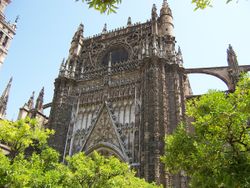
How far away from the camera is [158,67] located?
64.7 ft

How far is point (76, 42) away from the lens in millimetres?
27266

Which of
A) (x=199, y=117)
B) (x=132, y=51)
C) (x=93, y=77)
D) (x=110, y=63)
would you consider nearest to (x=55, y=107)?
(x=93, y=77)

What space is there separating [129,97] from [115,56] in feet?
21.4

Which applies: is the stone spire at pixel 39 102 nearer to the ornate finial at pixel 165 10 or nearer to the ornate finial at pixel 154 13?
the ornate finial at pixel 154 13

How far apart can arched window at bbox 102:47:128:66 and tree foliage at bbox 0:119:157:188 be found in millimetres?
13663

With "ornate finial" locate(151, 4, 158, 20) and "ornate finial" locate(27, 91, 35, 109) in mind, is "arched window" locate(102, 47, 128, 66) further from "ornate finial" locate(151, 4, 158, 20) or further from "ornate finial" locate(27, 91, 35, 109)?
"ornate finial" locate(27, 91, 35, 109)

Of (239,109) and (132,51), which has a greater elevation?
(132,51)

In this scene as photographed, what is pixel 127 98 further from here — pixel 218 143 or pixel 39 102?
pixel 218 143

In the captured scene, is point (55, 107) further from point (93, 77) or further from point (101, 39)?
point (101, 39)

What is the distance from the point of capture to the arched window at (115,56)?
2472 cm

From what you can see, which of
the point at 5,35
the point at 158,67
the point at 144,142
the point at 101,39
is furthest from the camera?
the point at 5,35

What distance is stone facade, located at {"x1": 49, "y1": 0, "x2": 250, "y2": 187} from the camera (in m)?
16.9

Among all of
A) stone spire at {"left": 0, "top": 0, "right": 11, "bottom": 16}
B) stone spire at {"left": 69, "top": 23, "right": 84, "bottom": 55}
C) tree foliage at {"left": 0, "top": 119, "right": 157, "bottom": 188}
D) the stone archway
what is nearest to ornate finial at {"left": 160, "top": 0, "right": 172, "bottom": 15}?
stone spire at {"left": 69, "top": 23, "right": 84, "bottom": 55}

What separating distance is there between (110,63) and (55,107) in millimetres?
5727
